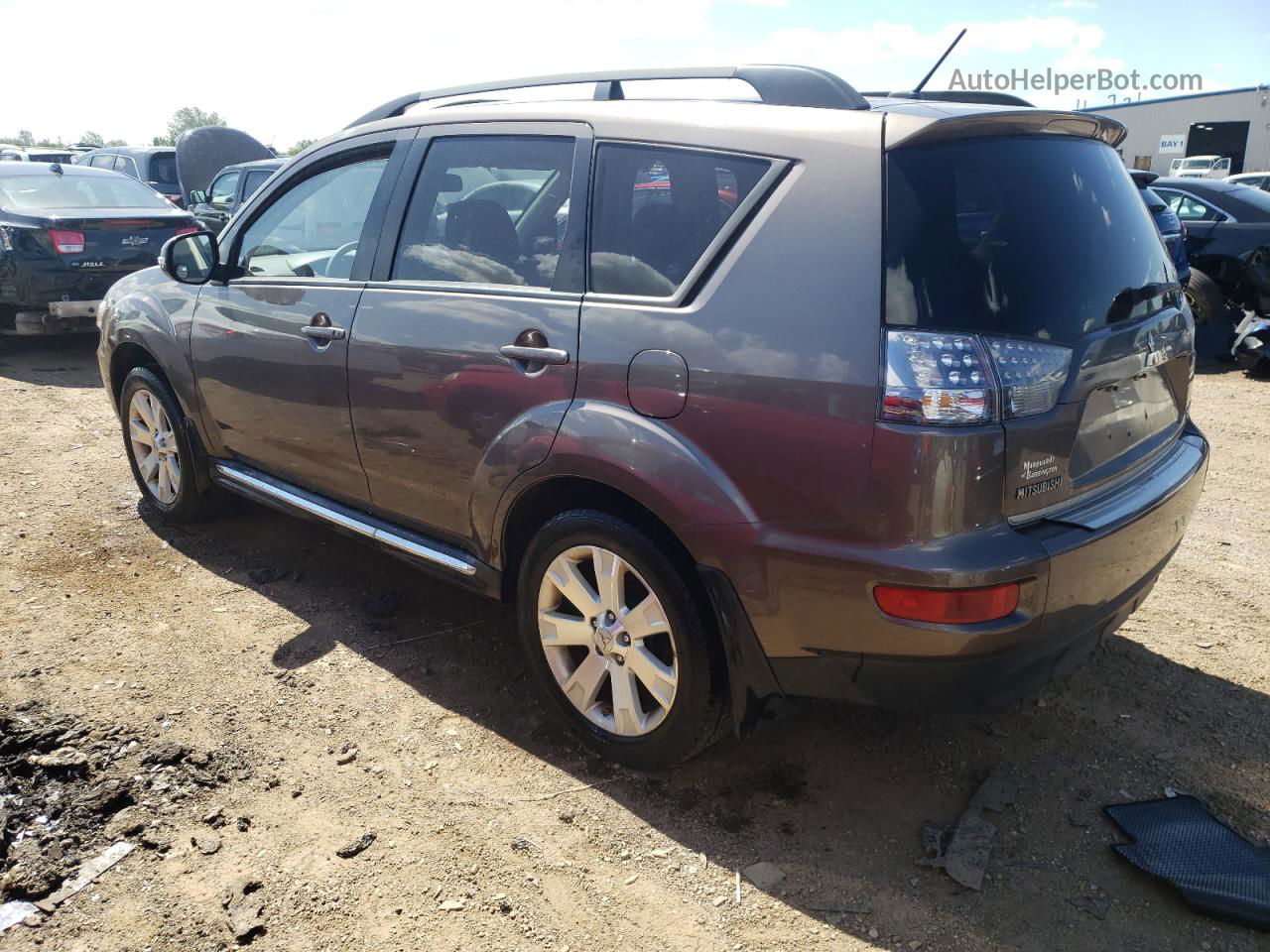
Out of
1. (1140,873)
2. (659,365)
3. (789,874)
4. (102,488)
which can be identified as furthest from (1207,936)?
(102,488)

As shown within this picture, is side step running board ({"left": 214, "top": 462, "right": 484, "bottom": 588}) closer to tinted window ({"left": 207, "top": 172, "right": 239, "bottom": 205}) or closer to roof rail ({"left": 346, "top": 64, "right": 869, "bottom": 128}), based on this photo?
roof rail ({"left": 346, "top": 64, "right": 869, "bottom": 128})

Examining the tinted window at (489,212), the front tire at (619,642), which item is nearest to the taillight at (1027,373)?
the front tire at (619,642)

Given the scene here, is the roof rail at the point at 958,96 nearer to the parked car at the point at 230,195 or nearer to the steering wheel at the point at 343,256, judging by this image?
the steering wheel at the point at 343,256

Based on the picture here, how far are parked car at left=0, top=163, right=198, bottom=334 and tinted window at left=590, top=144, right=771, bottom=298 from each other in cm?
747

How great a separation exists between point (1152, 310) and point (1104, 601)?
82cm

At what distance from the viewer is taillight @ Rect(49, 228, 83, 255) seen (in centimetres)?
852

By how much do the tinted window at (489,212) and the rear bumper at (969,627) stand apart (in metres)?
1.24

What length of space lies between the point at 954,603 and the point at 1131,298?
Result: 102 centimetres

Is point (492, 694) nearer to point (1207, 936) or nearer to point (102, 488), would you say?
point (1207, 936)

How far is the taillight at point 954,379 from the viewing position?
6.99ft

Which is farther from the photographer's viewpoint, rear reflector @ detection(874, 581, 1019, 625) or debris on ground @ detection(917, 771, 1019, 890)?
debris on ground @ detection(917, 771, 1019, 890)

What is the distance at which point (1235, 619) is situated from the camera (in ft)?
12.4

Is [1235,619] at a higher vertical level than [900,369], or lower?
lower

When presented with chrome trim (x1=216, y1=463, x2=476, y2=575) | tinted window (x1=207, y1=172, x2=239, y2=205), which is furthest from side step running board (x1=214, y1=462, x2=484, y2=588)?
tinted window (x1=207, y1=172, x2=239, y2=205)
